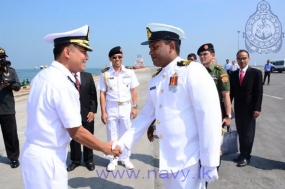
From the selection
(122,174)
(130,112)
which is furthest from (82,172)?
(130,112)

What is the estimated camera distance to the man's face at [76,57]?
224 centimetres

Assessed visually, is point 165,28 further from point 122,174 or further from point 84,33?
point 122,174

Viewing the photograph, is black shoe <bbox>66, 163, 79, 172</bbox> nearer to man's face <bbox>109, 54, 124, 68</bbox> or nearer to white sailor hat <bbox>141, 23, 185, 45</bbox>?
man's face <bbox>109, 54, 124, 68</bbox>

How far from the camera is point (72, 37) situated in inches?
88.4

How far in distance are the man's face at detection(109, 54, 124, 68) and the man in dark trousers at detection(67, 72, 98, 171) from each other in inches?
21.9

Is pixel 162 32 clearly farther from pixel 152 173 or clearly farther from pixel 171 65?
pixel 152 173

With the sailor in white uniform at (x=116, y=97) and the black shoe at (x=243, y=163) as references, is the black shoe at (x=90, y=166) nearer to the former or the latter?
the sailor in white uniform at (x=116, y=97)

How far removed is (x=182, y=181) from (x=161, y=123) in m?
0.53

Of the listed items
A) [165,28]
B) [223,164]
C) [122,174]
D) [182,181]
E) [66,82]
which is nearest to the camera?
[66,82]

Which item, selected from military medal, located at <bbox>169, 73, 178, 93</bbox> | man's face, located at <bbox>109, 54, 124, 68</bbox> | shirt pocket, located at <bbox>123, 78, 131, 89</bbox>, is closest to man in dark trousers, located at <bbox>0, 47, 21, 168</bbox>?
man's face, located at <bbox>109, 54, 124, 68</bbox>

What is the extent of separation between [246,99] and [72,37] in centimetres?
373

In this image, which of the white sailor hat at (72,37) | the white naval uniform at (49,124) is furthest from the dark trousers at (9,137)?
the white sailor hat at (72,37)

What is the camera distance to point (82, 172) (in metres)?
4.65

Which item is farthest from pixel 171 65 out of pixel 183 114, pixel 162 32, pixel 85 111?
pixel 85 111
